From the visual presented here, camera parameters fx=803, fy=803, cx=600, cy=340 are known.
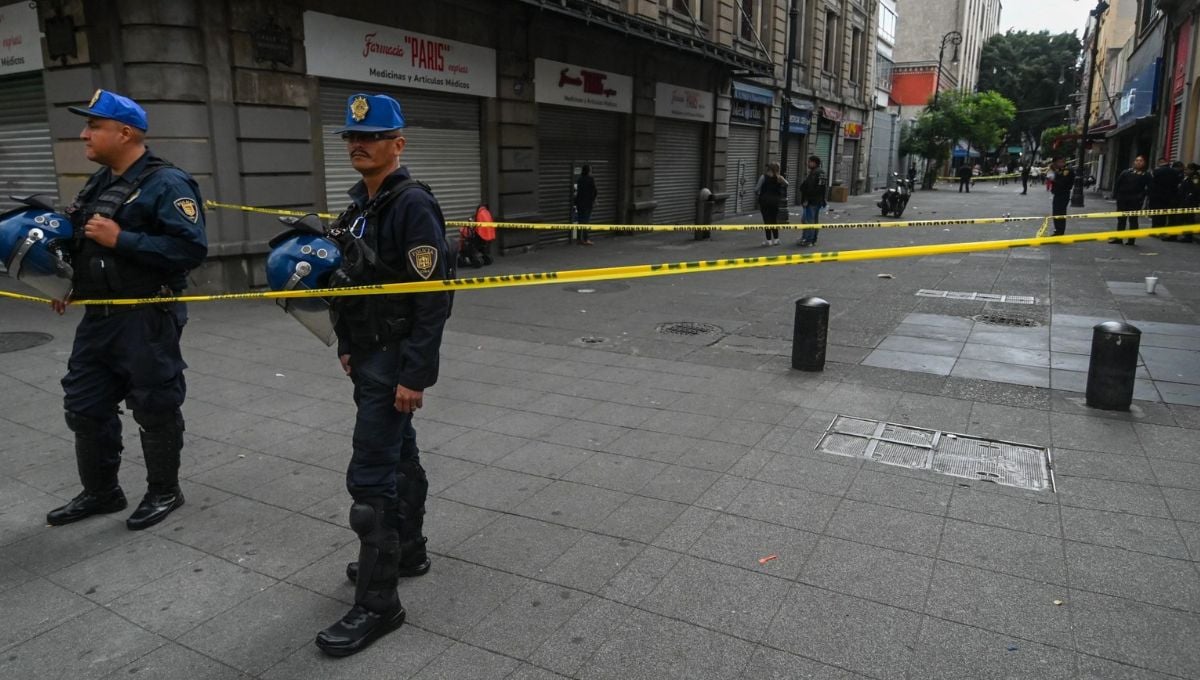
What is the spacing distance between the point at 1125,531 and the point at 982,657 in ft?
5.32

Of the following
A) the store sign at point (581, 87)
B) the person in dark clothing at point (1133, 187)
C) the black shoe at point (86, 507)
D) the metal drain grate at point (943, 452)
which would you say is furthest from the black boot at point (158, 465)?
the person in dark clothing at point (1133, 187)

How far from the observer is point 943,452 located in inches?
208

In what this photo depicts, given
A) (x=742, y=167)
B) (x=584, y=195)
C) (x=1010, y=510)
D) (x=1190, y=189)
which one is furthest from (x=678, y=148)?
(x=1010, y=510)

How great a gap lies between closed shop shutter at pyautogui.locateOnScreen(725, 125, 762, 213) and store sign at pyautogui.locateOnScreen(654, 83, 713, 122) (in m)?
2.50

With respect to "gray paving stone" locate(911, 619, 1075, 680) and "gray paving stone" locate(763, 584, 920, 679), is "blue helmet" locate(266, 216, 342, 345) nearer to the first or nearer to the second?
"gray paving stone" locate(763, 584, 920, 679)

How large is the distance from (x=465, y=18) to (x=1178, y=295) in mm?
12061

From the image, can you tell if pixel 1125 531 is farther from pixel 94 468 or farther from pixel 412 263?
pixel 94 468

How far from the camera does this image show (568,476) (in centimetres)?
490

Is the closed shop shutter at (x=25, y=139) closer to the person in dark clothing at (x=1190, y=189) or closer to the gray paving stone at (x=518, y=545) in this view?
the gray paving stone at (x=518, y=545)

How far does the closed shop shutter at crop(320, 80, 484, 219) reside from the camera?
481 inches

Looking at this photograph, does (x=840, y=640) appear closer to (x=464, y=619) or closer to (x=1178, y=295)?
(x=464, y=619)

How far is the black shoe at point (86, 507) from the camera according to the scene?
4.23 meters

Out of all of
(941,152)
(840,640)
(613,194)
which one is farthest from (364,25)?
(941,152)

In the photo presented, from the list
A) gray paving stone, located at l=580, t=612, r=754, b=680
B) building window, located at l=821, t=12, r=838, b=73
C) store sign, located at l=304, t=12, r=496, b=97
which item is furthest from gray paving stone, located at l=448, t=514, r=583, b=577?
building window, located at l=821, t=12, r=838, b=73
